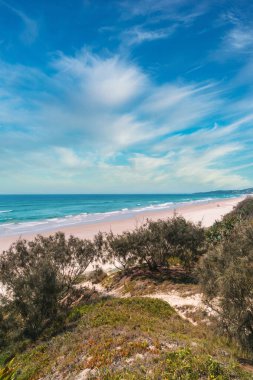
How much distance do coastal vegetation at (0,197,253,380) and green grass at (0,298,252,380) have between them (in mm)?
41

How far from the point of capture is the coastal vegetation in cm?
1016

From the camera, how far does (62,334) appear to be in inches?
628

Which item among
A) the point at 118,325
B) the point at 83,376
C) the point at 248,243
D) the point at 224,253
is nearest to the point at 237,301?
the point at 224,253

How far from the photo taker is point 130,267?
32000mm

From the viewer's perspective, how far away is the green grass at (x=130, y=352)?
8.98 metres

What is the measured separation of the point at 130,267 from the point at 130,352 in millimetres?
21362

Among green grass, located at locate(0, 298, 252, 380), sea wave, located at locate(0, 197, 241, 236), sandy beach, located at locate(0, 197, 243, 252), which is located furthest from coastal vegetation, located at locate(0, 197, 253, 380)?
sea wave, located at locate(0, 197, 241, 236)

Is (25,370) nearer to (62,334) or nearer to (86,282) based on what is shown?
(62,334)

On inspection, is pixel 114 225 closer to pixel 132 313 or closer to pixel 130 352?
pixel 132 313

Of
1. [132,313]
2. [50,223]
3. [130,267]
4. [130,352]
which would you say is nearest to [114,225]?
[50,223]

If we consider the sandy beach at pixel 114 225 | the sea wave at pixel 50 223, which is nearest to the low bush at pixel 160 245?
the sandy beach at pixel 114 225

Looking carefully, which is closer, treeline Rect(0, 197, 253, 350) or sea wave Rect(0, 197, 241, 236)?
treeline Rect(0, 197, 253, 350)

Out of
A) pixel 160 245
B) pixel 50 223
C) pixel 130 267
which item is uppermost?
pixel 160 245

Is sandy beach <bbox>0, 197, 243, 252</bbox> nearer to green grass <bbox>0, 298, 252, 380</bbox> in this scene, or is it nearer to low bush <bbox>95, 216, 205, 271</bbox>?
low bush <bbox>95, 216, 205, 271</bbox>
